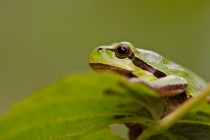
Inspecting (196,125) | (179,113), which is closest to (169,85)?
(196,125)

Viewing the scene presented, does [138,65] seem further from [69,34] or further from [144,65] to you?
[69,34]

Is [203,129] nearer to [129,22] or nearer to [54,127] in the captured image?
[54,127]

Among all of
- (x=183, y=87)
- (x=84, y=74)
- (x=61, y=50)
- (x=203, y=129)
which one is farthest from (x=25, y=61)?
(x=84, y=74)

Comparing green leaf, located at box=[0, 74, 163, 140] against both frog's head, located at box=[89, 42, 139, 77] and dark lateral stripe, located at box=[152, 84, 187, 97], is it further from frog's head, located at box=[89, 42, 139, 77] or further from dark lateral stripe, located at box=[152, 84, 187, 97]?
frog's head, located at box=[89, 42, 139, 77]

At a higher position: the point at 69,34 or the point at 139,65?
the point at 69,34

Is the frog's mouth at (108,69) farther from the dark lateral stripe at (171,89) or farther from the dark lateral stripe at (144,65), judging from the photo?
the dark lateral stripe at (171,89)

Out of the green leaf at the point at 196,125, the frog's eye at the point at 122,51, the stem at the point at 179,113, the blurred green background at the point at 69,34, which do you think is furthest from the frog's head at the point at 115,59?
the blurred green background at the point at 69,34
